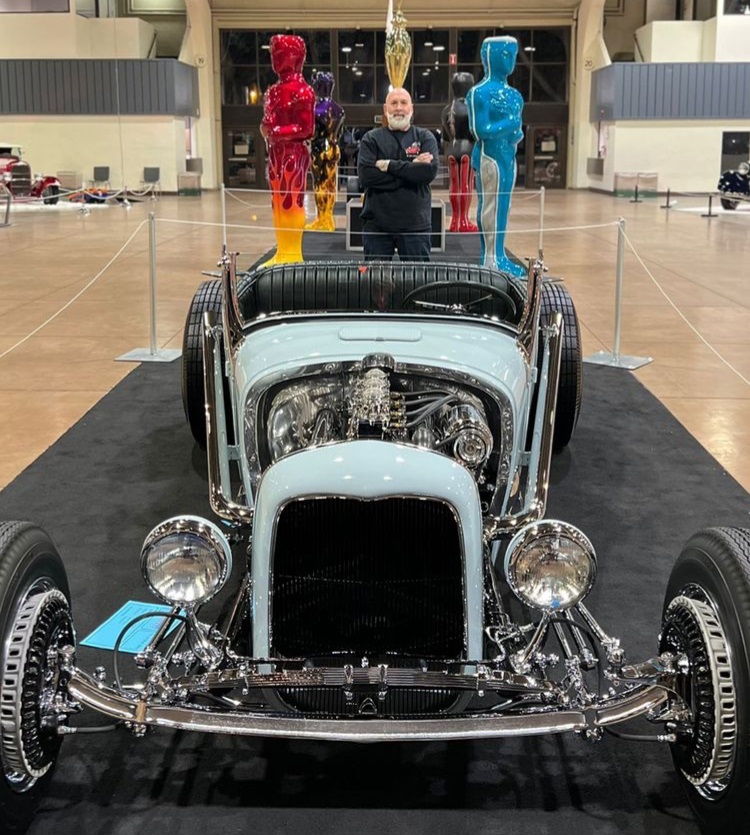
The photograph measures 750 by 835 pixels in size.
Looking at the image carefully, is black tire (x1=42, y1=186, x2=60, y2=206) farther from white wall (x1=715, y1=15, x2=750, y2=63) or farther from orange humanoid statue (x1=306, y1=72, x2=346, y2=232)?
white wall (x1=715, y1=15, x2=750, y2=63)

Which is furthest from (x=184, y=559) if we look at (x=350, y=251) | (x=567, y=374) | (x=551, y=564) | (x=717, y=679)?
(x=350, y=251)

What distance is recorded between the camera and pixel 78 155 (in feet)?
91.9

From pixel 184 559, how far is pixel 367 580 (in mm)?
477

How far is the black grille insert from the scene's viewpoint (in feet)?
8.25

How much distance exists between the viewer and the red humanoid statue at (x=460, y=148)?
50.0 ft

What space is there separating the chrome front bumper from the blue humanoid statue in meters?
9.42

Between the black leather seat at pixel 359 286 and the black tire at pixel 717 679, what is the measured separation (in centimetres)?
260

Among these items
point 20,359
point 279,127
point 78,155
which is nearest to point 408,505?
point 20,359

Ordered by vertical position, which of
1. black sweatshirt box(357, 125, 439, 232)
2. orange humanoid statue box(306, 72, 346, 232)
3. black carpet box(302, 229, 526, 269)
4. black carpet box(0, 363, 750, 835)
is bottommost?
black carpet box(0, 363, 750, 835)

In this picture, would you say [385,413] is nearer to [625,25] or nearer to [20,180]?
[20,180]

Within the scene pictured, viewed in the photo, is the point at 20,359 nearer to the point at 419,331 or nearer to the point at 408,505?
the point at 419,331

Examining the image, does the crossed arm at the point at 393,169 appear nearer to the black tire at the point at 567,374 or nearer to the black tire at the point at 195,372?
the black tire at the point at 567,374

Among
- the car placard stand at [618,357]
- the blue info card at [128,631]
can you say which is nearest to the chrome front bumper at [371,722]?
the blue info card at [128,631]

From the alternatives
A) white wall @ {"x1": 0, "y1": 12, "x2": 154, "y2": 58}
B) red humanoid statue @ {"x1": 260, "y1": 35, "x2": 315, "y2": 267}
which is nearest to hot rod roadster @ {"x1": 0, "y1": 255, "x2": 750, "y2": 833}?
red humanoid statue @ {"x1": 260, "y1": 35, "x2": 315, "y2": 267}
